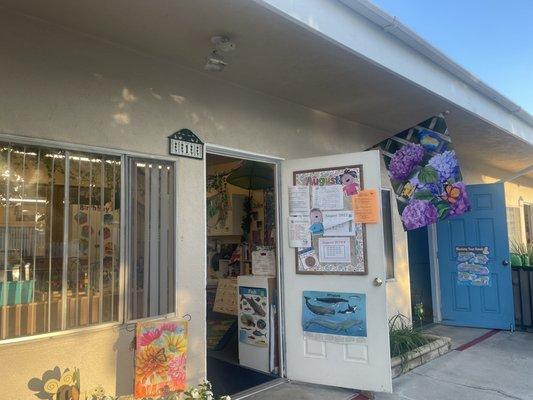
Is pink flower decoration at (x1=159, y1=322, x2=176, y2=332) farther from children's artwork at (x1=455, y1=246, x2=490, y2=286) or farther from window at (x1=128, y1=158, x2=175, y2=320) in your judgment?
children's artwork at (x1=455, y1=246, x2=490, y2=286)

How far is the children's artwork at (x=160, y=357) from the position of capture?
9.48 feet

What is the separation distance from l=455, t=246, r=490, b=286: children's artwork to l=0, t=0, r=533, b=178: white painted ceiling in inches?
85.7

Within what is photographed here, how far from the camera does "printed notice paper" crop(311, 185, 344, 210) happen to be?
386 cm

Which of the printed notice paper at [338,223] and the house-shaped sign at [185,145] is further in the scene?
the printed notice paper at [338,223]

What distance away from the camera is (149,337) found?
2.94 meters

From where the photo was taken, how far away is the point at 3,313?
97.1 inches

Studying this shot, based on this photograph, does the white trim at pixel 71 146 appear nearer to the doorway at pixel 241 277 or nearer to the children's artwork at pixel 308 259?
the doorway at pixel 241 277

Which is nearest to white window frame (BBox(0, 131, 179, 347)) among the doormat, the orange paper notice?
the orange paper notice

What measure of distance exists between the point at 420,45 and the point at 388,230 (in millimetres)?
2583

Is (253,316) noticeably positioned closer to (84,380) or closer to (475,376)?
(84,380)

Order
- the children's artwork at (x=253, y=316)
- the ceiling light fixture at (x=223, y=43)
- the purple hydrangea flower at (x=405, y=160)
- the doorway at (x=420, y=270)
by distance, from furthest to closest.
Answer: the doorway at (x=420, y=270)
the children's artwork at (x=253, y=316)
the purple hydrangea flower at (x=405, y=160)
the ceiling light fixture at (x=223, y=43)

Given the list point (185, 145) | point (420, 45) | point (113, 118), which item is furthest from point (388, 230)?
point (113, 118)

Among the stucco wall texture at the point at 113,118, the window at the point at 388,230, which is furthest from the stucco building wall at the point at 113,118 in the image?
the window at the point at 388,230

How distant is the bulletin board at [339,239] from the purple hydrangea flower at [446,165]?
0.79 meters
